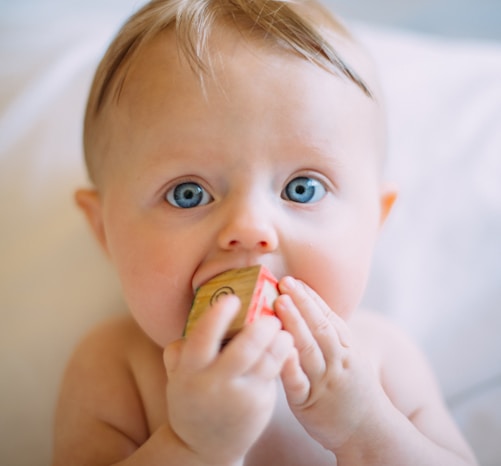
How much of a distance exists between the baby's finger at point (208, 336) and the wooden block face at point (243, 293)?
2cm

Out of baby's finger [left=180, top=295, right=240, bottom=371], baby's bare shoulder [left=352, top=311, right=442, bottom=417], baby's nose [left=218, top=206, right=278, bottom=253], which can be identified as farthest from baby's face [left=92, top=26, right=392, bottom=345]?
baby's bare shoulder [left=352, top=311, right=442, bottom=417]

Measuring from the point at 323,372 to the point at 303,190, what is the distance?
0.25 meters

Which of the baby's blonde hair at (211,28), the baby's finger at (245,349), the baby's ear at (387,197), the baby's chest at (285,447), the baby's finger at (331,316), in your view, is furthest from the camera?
the baby's ear at (387,197)

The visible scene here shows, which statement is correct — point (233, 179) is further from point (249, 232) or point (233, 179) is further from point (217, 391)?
point (217, 391)

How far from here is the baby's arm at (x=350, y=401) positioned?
807 millimetres

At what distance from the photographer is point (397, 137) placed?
1.44m

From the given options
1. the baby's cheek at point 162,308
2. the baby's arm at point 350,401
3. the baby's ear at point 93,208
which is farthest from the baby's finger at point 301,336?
the baby's ear at point 93,208

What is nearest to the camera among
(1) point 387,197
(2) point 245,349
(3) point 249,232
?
(2) point 245,349

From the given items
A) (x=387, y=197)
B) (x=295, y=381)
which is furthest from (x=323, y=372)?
(x=387, y=197)

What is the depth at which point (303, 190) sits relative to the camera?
933 mm

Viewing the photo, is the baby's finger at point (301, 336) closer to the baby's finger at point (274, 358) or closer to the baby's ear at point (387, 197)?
the baby's finger at point (274, 358)

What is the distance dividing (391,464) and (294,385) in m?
→ 0.26

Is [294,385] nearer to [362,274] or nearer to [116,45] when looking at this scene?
[362,274]

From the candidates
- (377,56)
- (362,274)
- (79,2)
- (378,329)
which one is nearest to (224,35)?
(362,274)
